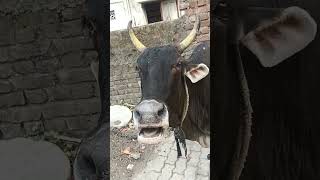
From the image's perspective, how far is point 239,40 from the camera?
4.63 ft

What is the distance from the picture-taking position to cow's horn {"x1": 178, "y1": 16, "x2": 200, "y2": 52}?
1.33m

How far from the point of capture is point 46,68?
1.76 m

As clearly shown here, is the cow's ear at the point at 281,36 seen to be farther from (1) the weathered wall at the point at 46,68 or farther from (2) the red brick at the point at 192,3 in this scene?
(1) the weathered wall at the point at 46,68

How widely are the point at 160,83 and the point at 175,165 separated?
22cm

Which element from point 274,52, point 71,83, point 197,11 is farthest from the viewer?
point 71,83

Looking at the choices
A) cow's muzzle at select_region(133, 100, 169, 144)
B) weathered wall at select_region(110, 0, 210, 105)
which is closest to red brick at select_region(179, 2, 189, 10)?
weathered wall at select_region(110, 0, 210, 105)

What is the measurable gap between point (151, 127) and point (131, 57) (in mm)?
183

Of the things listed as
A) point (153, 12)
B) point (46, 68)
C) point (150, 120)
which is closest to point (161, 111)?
point (150, 120)

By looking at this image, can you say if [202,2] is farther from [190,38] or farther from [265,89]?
[265,89]

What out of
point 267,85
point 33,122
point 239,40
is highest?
point 239,40

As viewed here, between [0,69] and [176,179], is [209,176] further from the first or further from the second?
[0,69]

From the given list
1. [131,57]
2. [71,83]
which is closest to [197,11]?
[131,57]

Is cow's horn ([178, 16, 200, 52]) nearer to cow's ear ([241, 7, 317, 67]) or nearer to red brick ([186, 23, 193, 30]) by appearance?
red brick ([186, 23, 193, 30])

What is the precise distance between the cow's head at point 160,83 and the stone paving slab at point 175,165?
53mm
